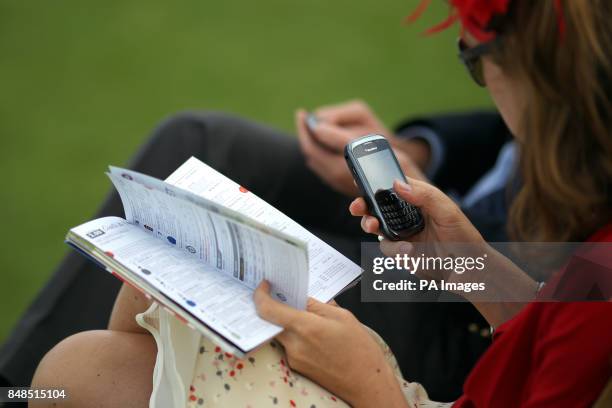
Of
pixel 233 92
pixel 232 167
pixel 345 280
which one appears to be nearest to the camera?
pixel 345 280

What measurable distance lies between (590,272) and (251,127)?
2.78 ft

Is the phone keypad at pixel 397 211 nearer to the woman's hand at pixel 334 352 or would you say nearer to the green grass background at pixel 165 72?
the woman's hand at pixel 334 352

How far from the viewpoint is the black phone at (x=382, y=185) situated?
912 millimetres

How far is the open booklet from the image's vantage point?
2.39 feet

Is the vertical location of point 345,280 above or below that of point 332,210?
above

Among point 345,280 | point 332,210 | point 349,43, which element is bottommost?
point 332,210

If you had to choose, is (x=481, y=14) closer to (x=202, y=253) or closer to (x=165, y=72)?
(x=202, y=253)

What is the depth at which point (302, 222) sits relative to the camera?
4.78 feet

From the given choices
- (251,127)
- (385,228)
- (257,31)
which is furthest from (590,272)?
(257,31)

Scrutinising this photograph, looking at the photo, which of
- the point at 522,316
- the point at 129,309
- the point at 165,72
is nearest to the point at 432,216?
the point at 522,316

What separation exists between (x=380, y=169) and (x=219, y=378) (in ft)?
1.12

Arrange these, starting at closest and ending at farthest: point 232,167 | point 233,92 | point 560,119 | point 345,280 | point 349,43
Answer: point 560,119 → point 345,280 → point 232,167 → point 233,92 → point 349,43

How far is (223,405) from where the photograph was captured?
0.78m

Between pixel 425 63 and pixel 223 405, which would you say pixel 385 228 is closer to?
pixel 223 405
